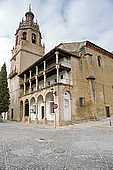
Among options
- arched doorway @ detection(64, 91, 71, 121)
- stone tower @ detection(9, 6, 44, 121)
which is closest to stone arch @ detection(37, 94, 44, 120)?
arched doorway @ detection(64, 91, 71, 121)

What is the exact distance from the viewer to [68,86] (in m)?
19.2

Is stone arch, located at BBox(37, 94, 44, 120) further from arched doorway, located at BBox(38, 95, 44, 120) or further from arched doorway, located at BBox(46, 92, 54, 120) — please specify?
arched doorway, located at BBox(46, 92, 54, 120)

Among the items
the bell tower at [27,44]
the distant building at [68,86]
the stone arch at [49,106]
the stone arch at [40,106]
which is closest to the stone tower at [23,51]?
the bell tower at [27,44]

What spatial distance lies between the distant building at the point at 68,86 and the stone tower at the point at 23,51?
200 millimetres

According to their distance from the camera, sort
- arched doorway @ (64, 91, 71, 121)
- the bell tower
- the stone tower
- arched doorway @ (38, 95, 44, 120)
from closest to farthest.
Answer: arched doorway @ (64, 91, 71, 121) → arched doorway @ (38, 95, 44, 120) → the stone tower → the bell tower

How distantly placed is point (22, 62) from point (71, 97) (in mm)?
15113

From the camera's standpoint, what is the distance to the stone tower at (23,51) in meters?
30.2

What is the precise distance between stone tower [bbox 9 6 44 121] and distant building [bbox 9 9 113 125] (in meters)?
0.20

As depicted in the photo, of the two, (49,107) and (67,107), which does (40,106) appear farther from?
(67,107)

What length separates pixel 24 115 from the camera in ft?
85.7

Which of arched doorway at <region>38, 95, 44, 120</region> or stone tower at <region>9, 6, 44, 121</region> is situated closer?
arched doorway at <region>38, 95, 44, 120</region>

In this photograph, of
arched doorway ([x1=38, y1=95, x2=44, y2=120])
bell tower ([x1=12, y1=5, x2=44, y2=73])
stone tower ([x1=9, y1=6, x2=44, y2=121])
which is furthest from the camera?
bell tower ([x1=12, y1=5, x2=44, y2=73])

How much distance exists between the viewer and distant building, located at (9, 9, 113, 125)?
19.0 metres

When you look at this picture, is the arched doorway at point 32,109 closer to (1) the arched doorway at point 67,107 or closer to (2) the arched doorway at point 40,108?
(2) the arched doorway at point 40,108
